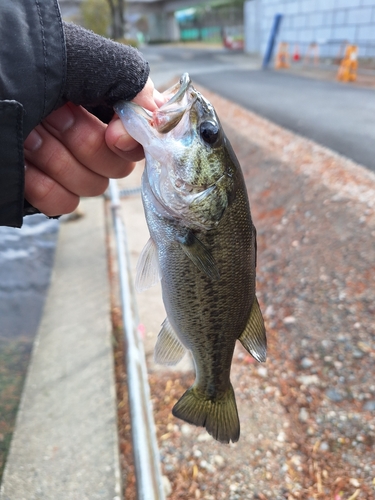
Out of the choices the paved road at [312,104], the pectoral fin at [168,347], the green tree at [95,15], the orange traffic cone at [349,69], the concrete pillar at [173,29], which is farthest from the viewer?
the concrete pillar at [173,29]

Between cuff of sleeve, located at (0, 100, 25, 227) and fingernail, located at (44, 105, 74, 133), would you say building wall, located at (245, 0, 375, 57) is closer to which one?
fingernail, located at (44, 105, 74, 133)

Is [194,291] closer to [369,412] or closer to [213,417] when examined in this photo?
[213,417]

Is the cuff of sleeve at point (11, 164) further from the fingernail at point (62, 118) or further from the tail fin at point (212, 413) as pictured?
the tail fin at point (212, 413)

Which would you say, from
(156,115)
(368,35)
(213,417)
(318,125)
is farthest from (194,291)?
(368,35)

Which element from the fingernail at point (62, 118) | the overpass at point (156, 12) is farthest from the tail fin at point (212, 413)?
the overpass at point (156, 12)

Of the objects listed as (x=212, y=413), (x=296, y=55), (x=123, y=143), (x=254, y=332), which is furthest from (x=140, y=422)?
(x=296, y=55)

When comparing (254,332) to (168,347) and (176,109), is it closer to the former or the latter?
(168,347)
